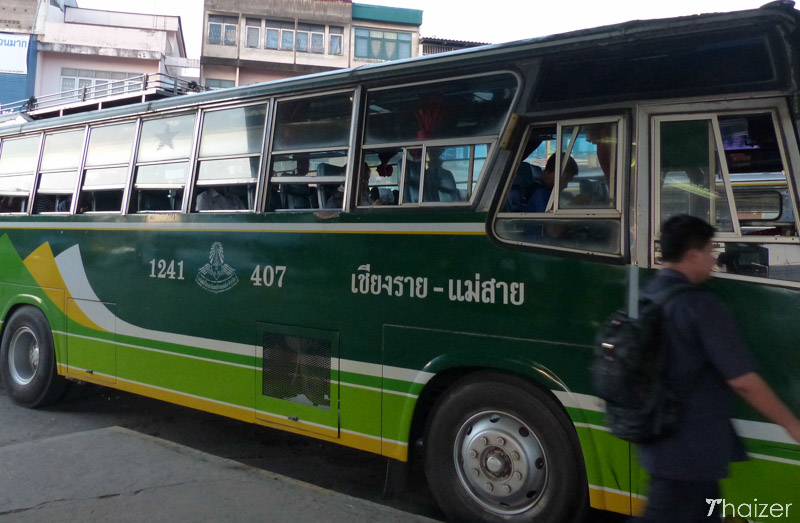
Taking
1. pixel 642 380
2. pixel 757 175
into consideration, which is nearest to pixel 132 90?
pixel 757 175

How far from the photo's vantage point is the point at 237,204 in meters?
5.20

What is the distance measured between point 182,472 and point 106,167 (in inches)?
127

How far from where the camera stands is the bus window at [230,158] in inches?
199

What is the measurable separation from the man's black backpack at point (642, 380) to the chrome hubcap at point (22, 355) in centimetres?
668

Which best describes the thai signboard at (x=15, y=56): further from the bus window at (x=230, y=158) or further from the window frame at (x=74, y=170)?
the bus window at (x=230, y=158)

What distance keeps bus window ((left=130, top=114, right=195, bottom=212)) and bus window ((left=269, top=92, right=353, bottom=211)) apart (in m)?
1.13

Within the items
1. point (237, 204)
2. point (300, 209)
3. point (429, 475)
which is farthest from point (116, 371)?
point (429, 475)

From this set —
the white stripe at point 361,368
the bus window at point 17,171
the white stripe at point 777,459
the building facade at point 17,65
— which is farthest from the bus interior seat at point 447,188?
the building facade at point 17,65

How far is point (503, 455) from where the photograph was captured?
3781mm

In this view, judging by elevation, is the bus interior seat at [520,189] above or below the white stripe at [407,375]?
above

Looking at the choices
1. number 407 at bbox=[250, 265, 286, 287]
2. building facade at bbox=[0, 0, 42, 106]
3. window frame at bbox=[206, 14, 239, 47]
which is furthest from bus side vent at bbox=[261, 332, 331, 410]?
window frame at bbox=[206, 14, 239, 47]

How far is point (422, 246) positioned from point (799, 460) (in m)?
2.23

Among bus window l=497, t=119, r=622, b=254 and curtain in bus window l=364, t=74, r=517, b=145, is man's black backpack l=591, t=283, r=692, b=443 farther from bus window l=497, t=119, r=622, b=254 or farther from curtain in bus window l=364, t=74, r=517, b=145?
curtain in bus window l=364, t=74, r=517, b=145

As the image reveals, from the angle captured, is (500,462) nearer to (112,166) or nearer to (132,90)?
(112,166)
